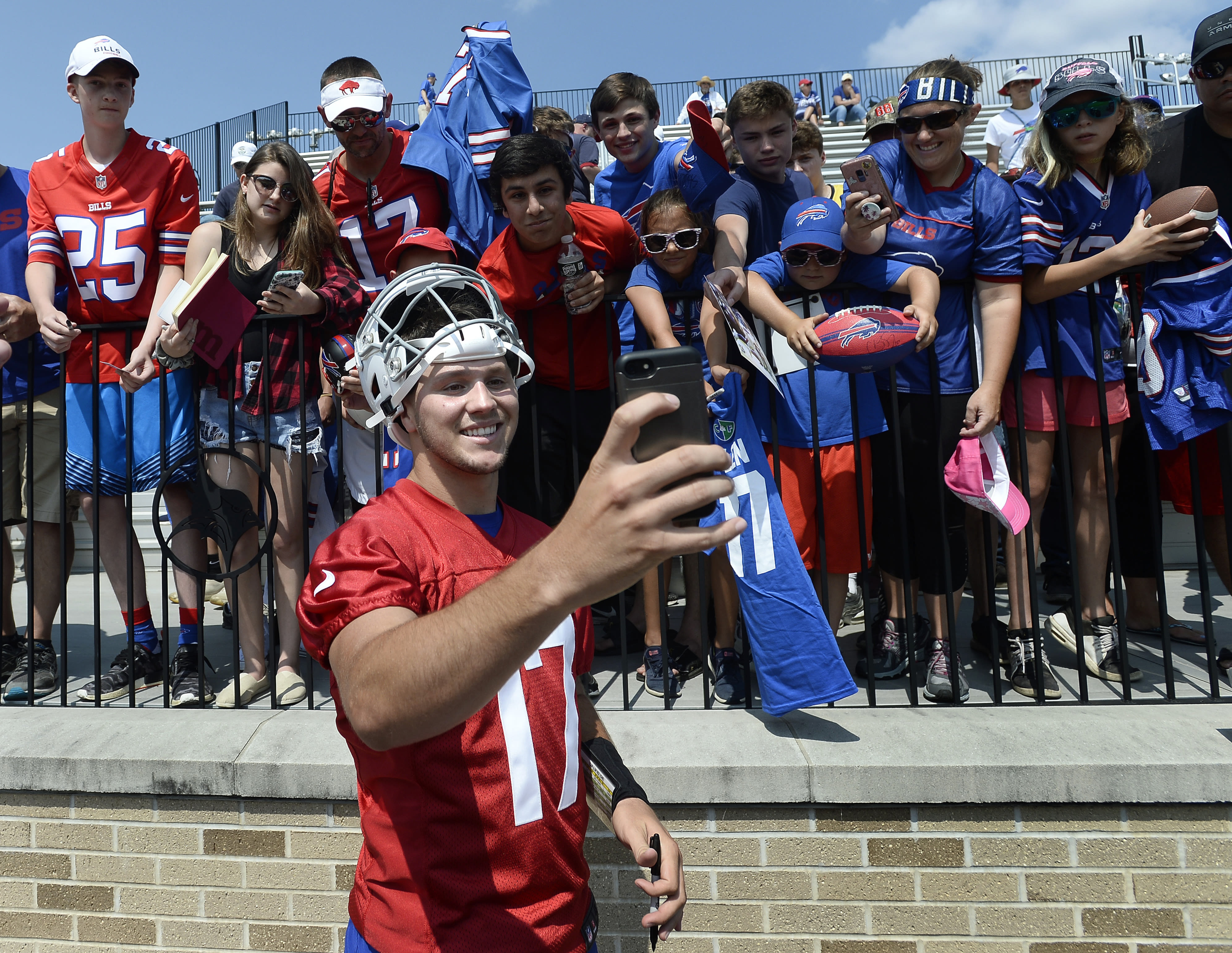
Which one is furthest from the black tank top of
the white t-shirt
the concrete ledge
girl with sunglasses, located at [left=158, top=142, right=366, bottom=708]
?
the white t-shirt

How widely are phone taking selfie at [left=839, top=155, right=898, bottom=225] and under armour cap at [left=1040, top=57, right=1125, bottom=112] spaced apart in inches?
32.5

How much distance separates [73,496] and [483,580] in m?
3.40

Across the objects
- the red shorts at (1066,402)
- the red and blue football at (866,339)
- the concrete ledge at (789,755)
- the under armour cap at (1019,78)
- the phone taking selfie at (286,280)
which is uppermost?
the under armour cap at (1019,78)

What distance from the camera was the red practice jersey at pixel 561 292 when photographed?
3645mm

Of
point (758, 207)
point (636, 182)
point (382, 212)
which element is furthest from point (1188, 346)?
point (382, 212)

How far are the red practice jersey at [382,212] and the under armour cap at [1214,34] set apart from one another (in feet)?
10.9

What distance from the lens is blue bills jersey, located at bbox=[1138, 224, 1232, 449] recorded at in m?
3.29

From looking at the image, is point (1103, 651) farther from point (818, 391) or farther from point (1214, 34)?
point (1214, 34)

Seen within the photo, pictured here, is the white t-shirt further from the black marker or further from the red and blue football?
the black marker

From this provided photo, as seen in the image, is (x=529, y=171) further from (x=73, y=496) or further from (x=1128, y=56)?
(x=1128, y=56)

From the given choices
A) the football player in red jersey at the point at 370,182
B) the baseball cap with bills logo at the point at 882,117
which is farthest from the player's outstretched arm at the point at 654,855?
the baseball cap with bills logo at the point at 882,117

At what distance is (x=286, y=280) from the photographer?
136 inches

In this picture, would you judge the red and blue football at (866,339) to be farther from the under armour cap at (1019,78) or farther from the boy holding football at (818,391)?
the under armour cap at (1019,78)

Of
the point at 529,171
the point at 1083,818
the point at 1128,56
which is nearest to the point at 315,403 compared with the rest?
the point at 529,171
